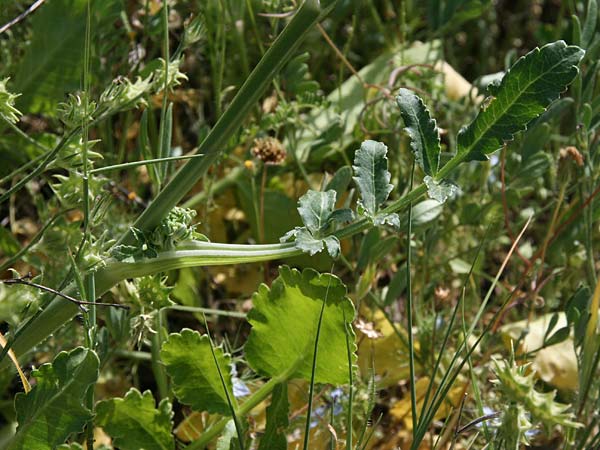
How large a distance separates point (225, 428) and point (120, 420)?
0.46ft

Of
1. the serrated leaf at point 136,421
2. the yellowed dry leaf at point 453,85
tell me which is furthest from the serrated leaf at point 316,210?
the yellowed dry leaf at point 453,85

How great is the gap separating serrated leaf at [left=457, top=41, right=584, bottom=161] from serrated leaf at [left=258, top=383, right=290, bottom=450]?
418 millimetres

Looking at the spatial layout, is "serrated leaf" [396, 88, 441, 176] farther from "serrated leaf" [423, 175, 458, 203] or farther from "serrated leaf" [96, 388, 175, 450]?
"serrated leaf" [96, 388, 175, 450]

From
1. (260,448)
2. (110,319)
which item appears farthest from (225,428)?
(110,319)

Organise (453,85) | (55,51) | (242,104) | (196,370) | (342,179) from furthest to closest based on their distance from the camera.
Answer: (453,85), (55,51), (342,179), (196,370), (242,104)

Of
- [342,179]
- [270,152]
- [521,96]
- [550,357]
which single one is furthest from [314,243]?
[550,357]

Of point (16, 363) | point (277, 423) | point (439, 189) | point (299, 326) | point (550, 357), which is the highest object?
point (439, 189)

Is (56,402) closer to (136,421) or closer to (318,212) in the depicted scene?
(136,421)

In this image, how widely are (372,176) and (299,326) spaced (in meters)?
0.26

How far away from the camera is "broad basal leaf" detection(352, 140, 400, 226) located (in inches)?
36.6

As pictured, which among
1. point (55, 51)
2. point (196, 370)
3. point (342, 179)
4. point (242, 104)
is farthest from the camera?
point (55, 51)

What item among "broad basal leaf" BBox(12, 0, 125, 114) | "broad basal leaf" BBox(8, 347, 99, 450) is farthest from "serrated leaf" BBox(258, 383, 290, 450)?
"broad basal leaf" BBox(12, 0, 125, 114)

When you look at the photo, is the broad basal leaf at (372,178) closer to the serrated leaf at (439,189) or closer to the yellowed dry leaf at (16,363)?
the serrated leaf at (439,189)

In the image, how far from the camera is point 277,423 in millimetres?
1128
